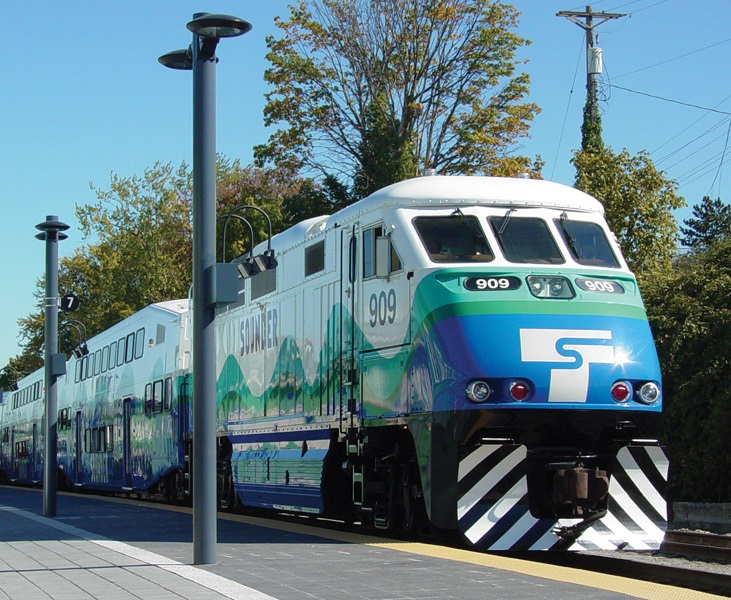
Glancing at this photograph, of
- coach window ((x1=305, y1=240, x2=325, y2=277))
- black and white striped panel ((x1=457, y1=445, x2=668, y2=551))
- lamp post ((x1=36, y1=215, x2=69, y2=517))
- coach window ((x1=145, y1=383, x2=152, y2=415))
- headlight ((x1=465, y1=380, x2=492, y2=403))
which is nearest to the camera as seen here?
headlight ((x1=465, y1=380, x2=492, y2=403))

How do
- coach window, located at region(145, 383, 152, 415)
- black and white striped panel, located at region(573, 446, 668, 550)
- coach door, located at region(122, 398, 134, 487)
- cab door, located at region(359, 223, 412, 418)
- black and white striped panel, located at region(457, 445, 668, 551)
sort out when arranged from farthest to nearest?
coach door, located at region(122, 398, 134, 487) → coach window, located at region(145, 383, 152, 415) → cab door, located at region(359, 223, 412, 418) → black and white striped panel, located at region(573, 446, 668, 550) → black and white striped panel, located at region(457, 445, 668, 551)

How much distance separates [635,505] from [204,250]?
4.94 m

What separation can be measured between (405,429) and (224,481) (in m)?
7.84

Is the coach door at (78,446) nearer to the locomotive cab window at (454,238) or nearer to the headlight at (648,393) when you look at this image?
the locomotive cab window at (454,238)

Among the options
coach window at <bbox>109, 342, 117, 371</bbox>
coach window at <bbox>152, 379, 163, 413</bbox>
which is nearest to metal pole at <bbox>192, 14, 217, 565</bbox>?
coach window at <bbox>152, 379, 163, 413</bbox>

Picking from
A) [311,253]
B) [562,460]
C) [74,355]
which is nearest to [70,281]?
[74,355]

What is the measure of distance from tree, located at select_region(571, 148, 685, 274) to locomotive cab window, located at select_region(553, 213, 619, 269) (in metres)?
16.0

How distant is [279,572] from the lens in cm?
903

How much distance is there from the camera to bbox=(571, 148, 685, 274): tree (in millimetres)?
28109

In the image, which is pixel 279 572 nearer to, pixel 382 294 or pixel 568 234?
pixel 382 294

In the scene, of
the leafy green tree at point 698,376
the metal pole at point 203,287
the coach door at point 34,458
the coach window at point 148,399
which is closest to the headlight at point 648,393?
the metal pole at point 203,287

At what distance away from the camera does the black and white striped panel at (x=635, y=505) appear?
11.1 m

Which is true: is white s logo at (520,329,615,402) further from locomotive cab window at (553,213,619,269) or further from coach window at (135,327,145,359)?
coach window at (135,327,145,359)

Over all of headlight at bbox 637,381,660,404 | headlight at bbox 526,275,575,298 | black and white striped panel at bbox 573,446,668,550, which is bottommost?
black and white striped panel at bbox 573,446,668,550
